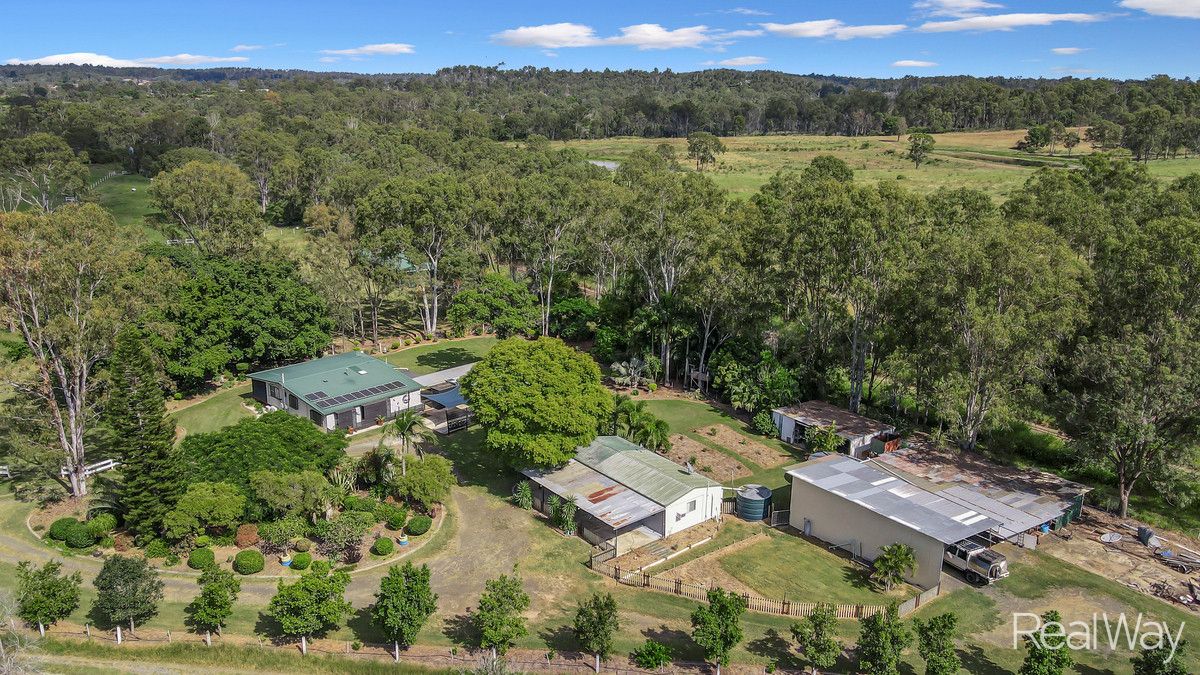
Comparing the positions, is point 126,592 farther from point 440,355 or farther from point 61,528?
point 440,355

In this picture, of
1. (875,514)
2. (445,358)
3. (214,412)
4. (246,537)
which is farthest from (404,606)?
(445,358)

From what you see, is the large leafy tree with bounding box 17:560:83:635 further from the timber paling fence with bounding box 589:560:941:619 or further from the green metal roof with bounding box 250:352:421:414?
the timber paling fence with bounding box 589:560:941:619

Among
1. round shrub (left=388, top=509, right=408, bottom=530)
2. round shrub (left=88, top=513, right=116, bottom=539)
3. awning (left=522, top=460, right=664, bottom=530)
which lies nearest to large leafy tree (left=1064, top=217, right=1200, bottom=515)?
awning (left=522, top=460, right=664, bottom=530)

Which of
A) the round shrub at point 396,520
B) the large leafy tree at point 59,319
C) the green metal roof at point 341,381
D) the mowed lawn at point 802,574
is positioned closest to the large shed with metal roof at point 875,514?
the mowed lawn at point 802,574

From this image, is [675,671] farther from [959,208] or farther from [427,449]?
[959,208]

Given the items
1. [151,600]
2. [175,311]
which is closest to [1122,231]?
[151,600]

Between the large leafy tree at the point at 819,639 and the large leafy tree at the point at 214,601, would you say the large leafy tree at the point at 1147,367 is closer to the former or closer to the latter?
the large leafy tree at the point at 819,639
